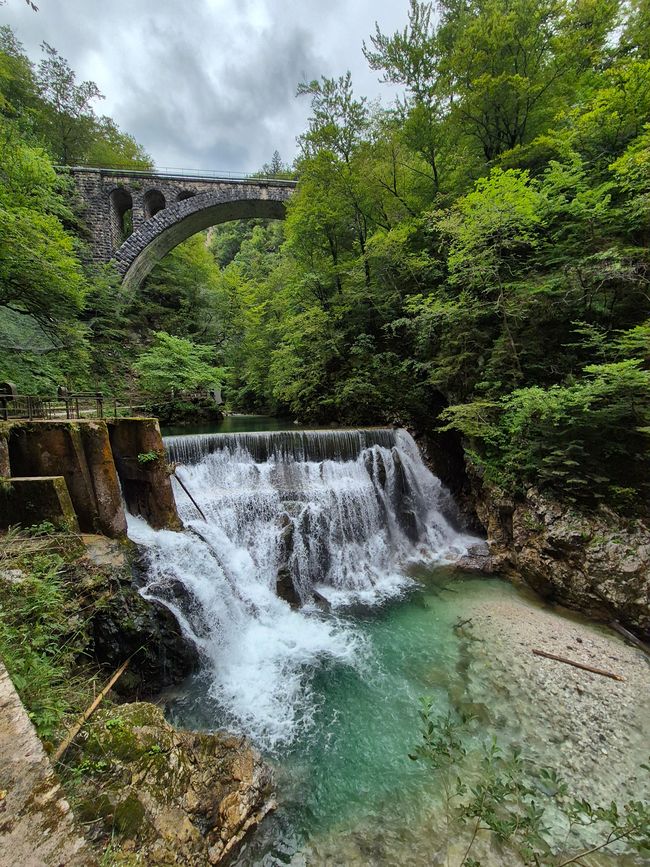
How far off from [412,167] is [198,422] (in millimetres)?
12327

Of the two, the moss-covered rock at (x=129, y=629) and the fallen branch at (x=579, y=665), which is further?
the fallen branch at (x=579, y=665)

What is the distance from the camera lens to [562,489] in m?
6.10

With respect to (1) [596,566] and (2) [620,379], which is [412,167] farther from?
(1) [596,566]

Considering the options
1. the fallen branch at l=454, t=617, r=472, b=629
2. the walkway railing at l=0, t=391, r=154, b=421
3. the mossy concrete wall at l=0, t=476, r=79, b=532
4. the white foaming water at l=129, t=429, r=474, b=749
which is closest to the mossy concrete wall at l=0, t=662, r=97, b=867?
the white foaming water at l=129, t=429, r=474, b=749

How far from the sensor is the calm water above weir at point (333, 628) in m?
3.03

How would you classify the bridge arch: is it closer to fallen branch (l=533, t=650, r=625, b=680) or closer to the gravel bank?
the gravel bank

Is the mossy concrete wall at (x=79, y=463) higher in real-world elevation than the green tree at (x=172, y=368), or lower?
lower

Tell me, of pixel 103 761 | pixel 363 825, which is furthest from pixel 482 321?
pixel 103 761

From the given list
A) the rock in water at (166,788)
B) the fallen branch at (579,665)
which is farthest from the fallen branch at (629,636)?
the rock in water at (166,788)

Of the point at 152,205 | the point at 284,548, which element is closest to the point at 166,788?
the point at 284,548

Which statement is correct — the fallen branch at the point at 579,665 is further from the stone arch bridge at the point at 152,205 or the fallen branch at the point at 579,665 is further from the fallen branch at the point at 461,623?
the stone arch bridge at the point at 152,205

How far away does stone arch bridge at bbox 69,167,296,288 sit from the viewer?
1642 cm

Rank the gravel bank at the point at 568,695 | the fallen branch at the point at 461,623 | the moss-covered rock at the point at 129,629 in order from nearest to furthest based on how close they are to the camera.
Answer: the gravel bank at the point at 568,695, the moss-covered rock at the point at 129,629, the fallen branch at the point at 461,623

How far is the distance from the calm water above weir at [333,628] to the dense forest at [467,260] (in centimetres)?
255
